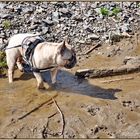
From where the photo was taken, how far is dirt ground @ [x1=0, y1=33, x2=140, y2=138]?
9023 mm

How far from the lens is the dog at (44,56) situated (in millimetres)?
9758

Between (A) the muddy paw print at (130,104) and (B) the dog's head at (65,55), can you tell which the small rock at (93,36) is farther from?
(A) the muddy paw print at (130,104)

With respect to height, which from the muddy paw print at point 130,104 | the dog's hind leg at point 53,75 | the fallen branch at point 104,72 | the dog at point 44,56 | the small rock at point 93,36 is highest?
the dog at point 44,56

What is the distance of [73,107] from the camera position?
32.3ft

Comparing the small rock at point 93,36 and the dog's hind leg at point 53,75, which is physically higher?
the small rock at point 93,36

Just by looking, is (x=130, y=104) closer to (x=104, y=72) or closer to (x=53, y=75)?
(x=104, y=72)

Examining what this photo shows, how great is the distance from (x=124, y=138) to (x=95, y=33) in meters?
5.37

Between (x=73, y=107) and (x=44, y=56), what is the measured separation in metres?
1.42

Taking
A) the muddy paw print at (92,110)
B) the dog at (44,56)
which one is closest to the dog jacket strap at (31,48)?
the dog at (44,56)

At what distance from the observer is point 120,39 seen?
13.2m

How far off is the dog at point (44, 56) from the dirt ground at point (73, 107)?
43 cm

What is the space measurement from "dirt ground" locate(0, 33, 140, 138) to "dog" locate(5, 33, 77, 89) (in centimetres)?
43

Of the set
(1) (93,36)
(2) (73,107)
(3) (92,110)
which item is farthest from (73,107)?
(1) (93,36)

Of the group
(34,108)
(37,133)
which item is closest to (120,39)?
(34,108)
